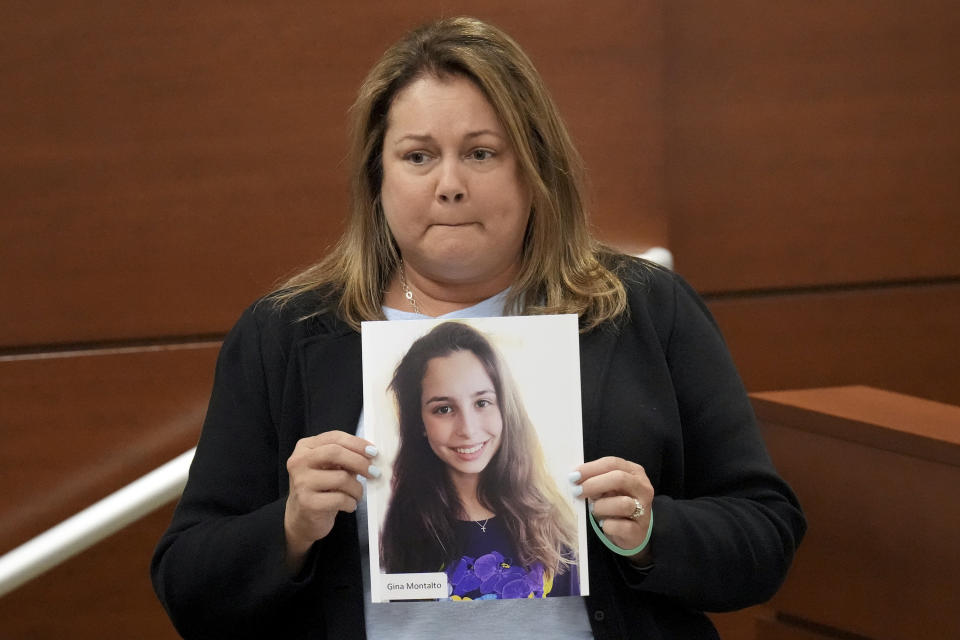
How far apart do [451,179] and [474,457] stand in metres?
0.34

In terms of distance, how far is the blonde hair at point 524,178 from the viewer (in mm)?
1416

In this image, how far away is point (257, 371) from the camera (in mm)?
1439

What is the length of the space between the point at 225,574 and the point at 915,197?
5.54 ft

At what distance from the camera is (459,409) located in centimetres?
126

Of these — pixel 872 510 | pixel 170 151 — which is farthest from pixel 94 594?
pixel 872 510

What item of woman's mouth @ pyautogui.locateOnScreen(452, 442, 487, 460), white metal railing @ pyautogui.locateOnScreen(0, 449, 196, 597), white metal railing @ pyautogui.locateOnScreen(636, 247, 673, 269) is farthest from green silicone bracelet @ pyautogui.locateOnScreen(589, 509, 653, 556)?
white metal railing @ pyautogui.locateOnScreen(636, 247, 673, 269)

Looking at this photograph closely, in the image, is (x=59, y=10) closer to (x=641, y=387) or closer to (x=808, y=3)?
(x=641, y=387)

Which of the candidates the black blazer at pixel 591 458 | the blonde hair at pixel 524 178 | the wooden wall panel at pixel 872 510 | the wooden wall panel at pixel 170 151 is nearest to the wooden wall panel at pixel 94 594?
the wooden wall panel at pixel 170 151

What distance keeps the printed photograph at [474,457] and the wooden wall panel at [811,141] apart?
1091 mm

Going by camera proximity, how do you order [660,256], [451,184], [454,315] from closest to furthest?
1. [451,184]
2. [454,315]
3. [660,256]

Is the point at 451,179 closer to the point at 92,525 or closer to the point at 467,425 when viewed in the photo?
the point at 467,425

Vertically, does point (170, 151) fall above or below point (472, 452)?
above

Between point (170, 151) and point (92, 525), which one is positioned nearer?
point (92, 525)

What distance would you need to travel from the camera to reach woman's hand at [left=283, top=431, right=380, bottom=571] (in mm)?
1230
